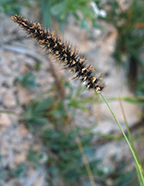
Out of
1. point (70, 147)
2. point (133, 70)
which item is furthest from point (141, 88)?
point (70, 147)

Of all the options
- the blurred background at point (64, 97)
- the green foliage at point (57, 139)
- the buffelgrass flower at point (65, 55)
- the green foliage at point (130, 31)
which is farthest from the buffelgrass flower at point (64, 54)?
the green foliage at point (130, 31)

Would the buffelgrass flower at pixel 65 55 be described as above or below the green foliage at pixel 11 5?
below

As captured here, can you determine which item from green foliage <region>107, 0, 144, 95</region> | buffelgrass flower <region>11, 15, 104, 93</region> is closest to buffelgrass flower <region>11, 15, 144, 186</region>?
buffelgrass flower <region>11, 15, 104, 93</region>

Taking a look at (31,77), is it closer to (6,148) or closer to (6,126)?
(6,126)

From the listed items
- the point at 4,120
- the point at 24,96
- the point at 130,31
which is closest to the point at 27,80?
the point at 24,96

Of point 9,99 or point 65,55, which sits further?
point 9,99

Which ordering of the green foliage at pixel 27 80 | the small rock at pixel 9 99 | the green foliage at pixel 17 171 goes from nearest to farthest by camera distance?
the green foliage at pixel 17 171 < the small rock at pixel 9 99 < the green foliage at pixel 27 80

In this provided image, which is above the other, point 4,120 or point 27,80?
point 27,80

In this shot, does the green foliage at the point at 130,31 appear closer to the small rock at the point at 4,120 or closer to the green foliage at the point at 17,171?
the small rock at the point at 4,120

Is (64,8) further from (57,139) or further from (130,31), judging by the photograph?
(57,139)
